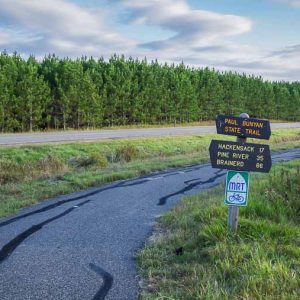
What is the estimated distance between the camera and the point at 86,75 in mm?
42344

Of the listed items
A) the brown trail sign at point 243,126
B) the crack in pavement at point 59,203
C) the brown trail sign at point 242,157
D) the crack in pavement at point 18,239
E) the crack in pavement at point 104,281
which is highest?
the brown trail sign at point 243,126

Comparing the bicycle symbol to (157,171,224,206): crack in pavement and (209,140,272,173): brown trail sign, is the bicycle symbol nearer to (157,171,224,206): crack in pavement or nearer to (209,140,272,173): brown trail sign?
(209,140,272,173): brown trail sign

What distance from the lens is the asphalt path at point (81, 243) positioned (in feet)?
14.8

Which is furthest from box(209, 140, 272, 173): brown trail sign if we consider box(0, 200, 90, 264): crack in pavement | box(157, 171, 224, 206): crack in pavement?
box(157, 171, 224, 206): crack in pavement

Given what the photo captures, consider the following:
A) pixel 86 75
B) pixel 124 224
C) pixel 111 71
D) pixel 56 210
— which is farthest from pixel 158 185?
pixel 111 71

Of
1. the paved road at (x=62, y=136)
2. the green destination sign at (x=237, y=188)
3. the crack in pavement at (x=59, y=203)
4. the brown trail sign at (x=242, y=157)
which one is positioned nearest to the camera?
the brown trail sign at (x=242, y=157)

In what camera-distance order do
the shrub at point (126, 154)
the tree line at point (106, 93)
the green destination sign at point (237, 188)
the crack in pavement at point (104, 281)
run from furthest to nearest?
the tree line at point (106, 93), the shrub at point (126, 154), the green destination sign at point (237, 188), the crack in pavement at point (104, 281)

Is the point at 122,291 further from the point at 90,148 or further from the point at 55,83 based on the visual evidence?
the point at 55,83

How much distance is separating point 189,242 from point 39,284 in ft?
6.47

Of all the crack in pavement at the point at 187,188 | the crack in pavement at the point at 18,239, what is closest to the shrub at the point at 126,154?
the crack in pavement at the point at 187,188

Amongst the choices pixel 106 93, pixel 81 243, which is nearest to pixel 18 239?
pixel 81 243

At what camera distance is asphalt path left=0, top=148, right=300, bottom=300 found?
4.50 meters

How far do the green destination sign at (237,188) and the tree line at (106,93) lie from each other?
112ft

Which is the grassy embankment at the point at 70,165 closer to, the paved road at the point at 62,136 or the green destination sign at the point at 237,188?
the paved road at the point at 62,136
